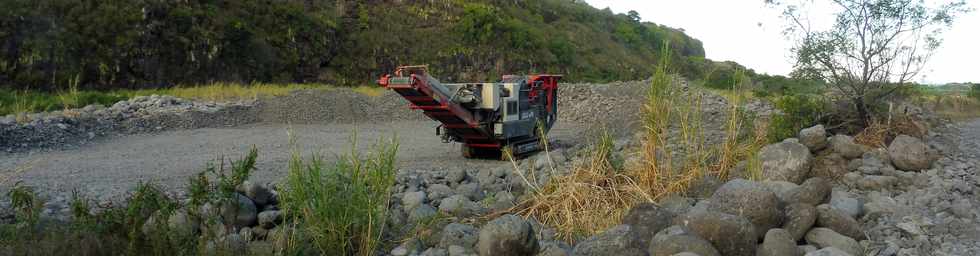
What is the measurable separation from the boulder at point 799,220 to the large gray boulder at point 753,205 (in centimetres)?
8

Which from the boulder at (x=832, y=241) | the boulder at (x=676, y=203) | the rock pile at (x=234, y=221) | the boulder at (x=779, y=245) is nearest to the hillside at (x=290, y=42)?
the boulder at (x=676, y=203)

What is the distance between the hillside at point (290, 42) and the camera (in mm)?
22703

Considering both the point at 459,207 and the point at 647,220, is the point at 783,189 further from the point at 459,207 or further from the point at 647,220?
the point at 459,207

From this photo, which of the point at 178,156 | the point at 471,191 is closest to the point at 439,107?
the point at 471,191

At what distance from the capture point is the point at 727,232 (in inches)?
184

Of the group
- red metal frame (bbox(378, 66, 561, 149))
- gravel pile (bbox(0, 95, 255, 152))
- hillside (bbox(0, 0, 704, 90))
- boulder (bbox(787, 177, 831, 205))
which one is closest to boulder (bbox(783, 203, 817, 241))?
boulder (bbox(787, 177, 831, 205))

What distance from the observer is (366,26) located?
121 feet

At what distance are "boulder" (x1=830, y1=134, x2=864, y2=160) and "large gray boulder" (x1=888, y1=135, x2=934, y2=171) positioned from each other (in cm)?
33

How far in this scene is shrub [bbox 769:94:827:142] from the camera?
970cm

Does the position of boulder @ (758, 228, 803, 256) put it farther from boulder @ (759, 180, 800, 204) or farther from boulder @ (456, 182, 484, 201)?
boulder @ (456, 182, 484, 201)

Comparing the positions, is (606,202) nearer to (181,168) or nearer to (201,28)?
(181,168)

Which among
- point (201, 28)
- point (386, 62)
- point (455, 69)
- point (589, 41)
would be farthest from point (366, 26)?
point (589, 41)

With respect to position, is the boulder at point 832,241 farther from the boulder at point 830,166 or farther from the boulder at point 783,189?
the boulder at point 830,166

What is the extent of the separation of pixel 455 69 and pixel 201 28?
48.2 ft
